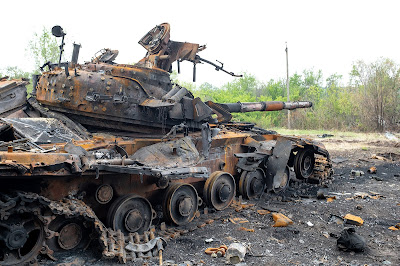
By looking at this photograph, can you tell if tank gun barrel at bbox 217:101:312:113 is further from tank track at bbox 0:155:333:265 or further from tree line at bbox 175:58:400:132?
tree line at bbox 175:58:400:132

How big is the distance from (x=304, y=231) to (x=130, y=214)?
3341 mm

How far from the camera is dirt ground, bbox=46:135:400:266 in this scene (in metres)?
5.48

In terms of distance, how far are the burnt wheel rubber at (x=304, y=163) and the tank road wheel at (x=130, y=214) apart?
19.8 feet

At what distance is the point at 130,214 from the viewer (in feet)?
19.5

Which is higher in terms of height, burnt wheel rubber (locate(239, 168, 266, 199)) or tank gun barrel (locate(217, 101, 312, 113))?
tank gun barrel (locate(217, 101, 312, 113))

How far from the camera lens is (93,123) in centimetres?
674

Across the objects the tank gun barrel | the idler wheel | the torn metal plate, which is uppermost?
the tank gun barrel

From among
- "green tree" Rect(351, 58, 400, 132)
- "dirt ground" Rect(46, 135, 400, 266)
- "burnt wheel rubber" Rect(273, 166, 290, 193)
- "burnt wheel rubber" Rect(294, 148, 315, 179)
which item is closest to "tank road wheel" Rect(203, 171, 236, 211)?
"dirt ground" Rect(46, 135, 400, 266)

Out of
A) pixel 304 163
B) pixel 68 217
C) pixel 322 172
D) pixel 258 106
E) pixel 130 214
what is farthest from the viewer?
pixel 322 172

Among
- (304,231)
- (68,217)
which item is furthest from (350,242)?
(68,217)

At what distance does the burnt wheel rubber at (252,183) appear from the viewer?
29.3 feet

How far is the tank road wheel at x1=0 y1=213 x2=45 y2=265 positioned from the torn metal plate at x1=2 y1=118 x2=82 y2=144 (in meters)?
1.25

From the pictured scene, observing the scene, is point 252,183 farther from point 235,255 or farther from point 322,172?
point 235,255

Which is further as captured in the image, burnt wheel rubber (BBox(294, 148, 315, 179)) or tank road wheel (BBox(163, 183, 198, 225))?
burnt wheel rubber (BBox(294, 148, 315, 179))
